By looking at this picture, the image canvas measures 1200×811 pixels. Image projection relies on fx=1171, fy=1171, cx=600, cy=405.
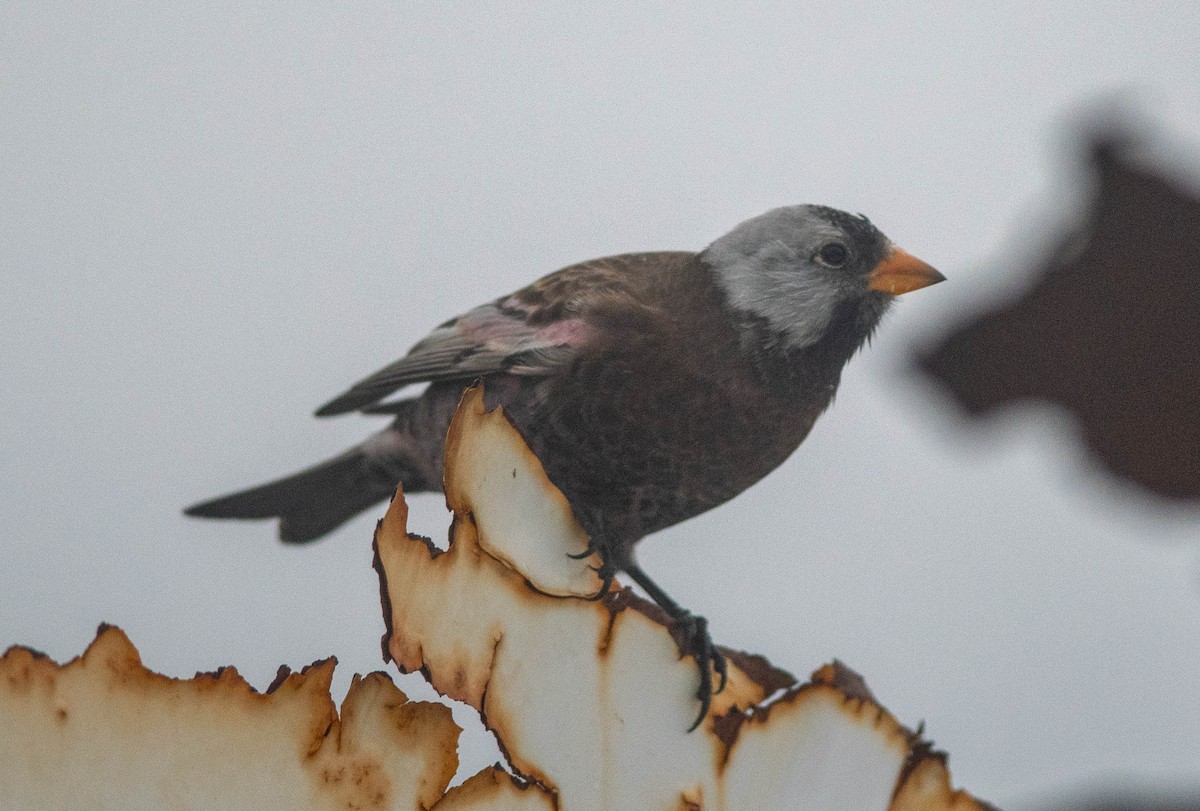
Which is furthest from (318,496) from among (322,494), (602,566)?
(602,566)

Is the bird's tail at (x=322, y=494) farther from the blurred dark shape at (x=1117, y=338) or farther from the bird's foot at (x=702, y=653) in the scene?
the blurred dark shape at (x=1117, y=338)

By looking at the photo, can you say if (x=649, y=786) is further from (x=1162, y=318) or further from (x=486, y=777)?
(x=1162, y=318)

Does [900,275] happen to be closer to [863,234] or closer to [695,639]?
[863,234]

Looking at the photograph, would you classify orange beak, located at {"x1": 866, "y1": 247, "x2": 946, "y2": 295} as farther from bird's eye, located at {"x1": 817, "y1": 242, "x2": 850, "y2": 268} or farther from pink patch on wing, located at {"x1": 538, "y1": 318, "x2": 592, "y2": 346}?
pink patch on wing, located at {"x1": 538, "y1": 318, "x2": 592, "y2": 346}

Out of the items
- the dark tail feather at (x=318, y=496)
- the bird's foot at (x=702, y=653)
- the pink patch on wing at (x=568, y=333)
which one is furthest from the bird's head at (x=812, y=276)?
the dark tail feather at (x=318, y=496)

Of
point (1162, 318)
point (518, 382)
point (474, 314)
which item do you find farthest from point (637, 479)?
point (1162, 318)

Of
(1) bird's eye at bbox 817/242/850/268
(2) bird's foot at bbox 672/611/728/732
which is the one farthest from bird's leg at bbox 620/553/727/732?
(1) bird's eye at bbox 817/242/850/268

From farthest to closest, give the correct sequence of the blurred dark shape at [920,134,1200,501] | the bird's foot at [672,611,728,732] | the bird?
the bird
the blurred dark shape at [920,134,1200,501]
the bird's foot at [672,611,728,732]
